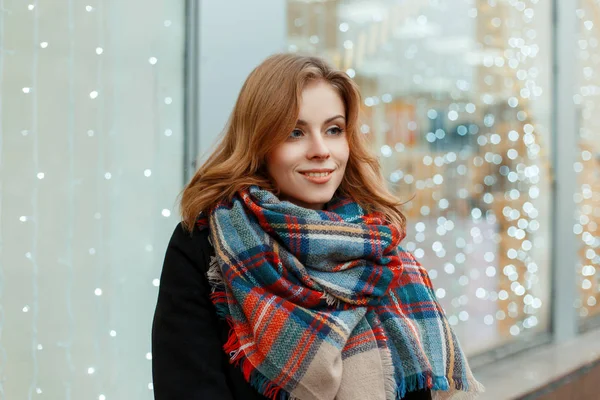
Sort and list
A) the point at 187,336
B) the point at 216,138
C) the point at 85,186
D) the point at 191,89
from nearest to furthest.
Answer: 1. the point at 187,336
2. the point at 85,186
3. the point at 216,138
4. the point at 191,89

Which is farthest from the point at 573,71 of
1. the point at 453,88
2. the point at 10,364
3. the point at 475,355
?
the point at 10,364

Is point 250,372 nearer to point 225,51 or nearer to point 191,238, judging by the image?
point 191,238

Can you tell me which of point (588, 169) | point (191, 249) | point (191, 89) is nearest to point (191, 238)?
point (191, 249)

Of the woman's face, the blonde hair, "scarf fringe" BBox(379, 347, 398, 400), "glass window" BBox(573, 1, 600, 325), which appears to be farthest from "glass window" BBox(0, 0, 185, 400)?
"glass window" BBox(573, 1, 600, 325)

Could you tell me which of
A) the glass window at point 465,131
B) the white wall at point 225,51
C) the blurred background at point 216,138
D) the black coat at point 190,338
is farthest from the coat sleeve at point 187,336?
the glass window at point 465,131

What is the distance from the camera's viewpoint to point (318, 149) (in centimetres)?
137

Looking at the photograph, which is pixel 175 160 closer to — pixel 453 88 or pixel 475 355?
pixel 453 88

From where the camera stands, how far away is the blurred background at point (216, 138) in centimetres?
181

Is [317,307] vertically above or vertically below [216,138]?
below

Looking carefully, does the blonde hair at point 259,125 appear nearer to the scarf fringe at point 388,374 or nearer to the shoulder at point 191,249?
the shoulder at point 191,249

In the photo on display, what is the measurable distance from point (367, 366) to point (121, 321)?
975 millimetres

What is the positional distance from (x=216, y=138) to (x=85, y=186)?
423 millimetres

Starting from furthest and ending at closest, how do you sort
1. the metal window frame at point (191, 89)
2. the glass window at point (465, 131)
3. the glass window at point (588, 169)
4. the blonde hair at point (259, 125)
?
the glass window at point (588, 169), the glass window at point (465, 131), the metal window frame at point (191, 89), the blonde hair at point (259, 125)

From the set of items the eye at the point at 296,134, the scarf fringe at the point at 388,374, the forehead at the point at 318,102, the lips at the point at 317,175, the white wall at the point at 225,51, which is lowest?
the scarf fringe at the point at 388,374
